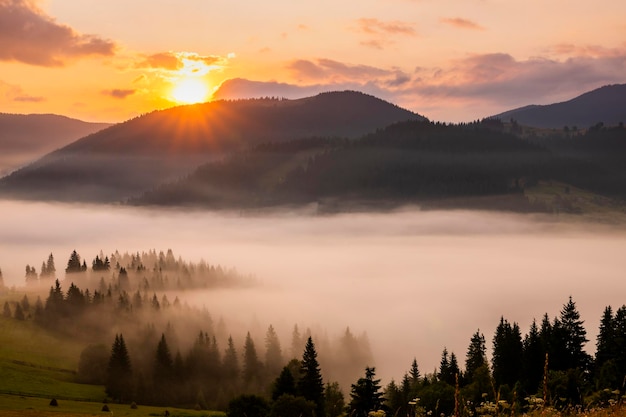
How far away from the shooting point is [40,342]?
648ft

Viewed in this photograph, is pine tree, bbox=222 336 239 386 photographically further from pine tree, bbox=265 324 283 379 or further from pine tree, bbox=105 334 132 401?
pine tree, bbox=105 334 132 401

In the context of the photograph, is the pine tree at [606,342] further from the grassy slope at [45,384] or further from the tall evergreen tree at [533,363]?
the grassy slope at [45,384]

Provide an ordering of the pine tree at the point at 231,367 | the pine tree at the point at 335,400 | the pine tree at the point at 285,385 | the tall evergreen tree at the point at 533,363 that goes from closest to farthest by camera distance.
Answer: the pine tree at the point at 335,400, the pine tree at the point at 285,385, the tall evergreen tree at the point at 533,363, the pine tree at the point at 231,367

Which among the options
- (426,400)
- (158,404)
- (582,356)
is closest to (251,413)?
(426,400)

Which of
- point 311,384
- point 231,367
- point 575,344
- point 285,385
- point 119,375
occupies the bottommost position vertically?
point 231,367

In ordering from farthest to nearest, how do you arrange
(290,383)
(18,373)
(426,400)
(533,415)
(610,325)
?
(18,373), (610,325), (426,400), (290,383), (533,415)

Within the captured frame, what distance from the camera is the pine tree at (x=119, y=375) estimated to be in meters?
155

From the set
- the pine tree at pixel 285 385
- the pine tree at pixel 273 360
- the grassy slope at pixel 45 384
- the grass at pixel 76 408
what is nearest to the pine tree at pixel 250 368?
the pine tree at pixel 273 360

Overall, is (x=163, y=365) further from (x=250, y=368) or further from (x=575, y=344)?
(x=575, y=344)

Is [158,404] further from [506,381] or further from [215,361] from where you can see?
[506,381]

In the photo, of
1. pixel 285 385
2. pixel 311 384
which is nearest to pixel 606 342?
pixel 311 384

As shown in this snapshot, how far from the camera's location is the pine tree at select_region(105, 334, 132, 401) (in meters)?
A: 155

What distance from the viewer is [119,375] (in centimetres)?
16212

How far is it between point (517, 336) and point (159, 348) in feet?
366
